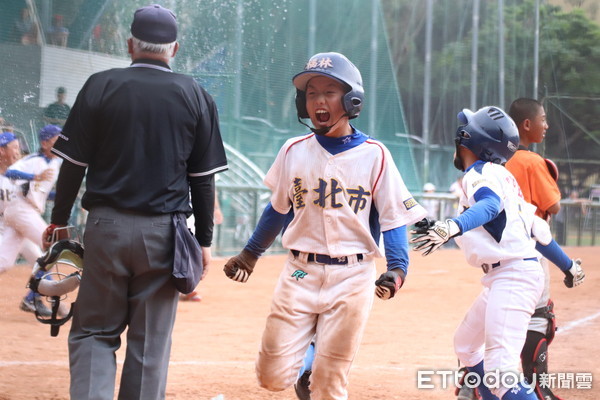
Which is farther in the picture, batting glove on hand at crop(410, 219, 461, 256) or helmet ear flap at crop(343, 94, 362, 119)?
helmet ear flap at crop(343, 94, 362, 119)

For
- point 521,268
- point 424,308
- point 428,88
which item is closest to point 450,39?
point 428,88

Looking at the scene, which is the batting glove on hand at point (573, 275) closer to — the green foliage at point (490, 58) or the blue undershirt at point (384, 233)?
the blue undershirt at point (384, 233)

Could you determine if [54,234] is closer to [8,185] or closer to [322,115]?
[322,115]

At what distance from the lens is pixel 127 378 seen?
11.8ft

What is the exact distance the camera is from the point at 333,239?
3.80 meters

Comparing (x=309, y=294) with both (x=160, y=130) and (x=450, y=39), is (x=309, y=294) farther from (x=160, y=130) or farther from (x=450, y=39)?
(x=450, y=39)

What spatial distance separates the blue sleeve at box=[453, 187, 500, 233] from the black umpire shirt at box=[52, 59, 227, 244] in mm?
1265

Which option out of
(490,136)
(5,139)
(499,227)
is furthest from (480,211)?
(5,139)

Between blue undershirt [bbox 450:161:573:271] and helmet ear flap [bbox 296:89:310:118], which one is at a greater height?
helmet ear flap [bbox 296:89:310:118]

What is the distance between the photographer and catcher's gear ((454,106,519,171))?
14.3ft

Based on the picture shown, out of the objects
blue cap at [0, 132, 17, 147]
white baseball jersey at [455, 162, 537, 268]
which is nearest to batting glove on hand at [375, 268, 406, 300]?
white baseball jersey at [455, 162, 537, 268]

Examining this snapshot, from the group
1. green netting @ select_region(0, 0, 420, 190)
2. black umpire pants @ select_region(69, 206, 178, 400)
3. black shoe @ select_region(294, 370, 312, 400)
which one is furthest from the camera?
green netting @ select_region(0, 0, 420, 190)

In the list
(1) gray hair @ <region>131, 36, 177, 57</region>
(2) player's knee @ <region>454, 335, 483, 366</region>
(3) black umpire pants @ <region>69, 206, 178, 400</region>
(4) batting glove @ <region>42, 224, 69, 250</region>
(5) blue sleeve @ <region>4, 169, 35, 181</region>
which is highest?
(1) gray hair @ <region>131, 36, 177, 57</region>

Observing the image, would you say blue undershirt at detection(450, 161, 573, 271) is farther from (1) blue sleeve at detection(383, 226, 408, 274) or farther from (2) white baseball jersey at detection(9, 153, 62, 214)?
(2) white baseball jersey at detection(9, 153, 62, 214)
